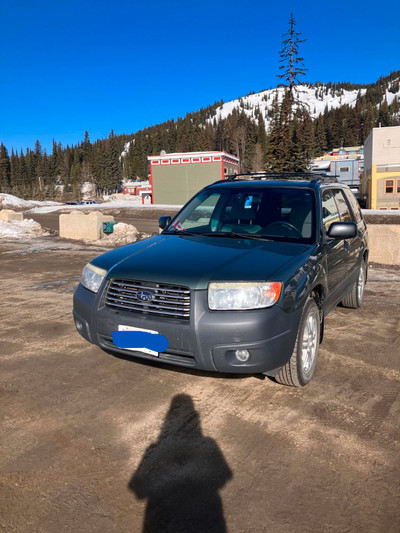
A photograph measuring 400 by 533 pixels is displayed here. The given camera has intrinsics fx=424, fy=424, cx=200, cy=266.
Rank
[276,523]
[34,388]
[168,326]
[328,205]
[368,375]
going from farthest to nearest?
[328,205] → [368,375] → [34,388] → [168,326] → [276,523]

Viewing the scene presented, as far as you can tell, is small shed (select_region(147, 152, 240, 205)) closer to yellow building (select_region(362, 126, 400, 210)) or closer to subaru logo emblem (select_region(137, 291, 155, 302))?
yellow building (select_region(362, 126, 400, 210))

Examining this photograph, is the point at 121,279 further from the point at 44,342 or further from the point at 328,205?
the point at 328,205

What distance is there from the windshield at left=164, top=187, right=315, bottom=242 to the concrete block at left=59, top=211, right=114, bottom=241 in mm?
9506

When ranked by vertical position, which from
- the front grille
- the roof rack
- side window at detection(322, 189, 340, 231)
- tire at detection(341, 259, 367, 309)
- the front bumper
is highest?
the roof rack

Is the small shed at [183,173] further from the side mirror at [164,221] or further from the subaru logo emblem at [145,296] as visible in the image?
the subaru logo emblem at [145,296]

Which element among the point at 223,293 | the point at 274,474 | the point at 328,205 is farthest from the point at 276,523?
the point at 328,205

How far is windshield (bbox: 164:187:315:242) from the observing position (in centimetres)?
416

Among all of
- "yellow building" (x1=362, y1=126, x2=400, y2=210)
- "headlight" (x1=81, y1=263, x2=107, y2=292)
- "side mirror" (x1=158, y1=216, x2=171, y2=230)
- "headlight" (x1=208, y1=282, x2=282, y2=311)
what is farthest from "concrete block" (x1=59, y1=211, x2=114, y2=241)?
"yellow building" (x1=362, y1=126, x2=400, y2=210)

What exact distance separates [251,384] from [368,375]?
3.64 ft

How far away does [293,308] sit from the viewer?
3.19 m

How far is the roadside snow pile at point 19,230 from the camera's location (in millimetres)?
15935

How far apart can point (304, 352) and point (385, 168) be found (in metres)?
31.9

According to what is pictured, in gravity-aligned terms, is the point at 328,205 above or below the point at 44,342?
above

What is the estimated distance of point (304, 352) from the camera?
354cm
